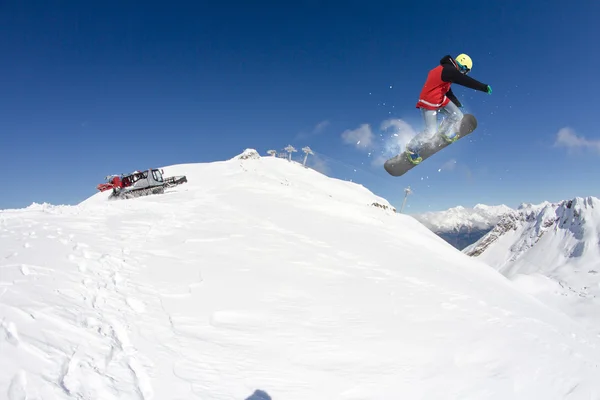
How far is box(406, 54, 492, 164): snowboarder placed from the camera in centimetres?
718

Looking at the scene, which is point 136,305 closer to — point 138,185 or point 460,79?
point 460,79

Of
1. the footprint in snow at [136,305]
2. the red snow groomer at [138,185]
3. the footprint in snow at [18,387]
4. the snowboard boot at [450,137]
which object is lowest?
the footprint in snow at [18,387]

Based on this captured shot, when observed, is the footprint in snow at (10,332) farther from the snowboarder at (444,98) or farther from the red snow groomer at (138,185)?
the red snow groomer at (138,185)

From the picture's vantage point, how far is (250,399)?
407 centimetres

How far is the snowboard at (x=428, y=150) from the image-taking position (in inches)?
331

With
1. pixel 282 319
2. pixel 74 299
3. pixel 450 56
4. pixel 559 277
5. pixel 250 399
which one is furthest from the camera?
pixel 559 277

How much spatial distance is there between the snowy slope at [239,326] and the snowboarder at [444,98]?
4250 mm

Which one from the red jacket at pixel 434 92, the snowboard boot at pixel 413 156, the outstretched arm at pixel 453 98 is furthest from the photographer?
the snowboard boot at pixel 413 156

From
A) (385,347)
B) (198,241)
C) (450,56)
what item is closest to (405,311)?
(385,347)

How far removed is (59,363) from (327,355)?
137 inches

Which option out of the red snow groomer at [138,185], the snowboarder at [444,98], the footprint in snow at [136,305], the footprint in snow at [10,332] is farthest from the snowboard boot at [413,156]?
the red snow groomer at [138,185]

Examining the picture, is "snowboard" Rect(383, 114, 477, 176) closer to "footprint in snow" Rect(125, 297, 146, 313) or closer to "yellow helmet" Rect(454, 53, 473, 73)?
"yellow helmet" Rect(454, 53, 473, 73)

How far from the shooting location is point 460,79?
709cm

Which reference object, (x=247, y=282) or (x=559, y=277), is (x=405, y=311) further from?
(x=559, y=277)
